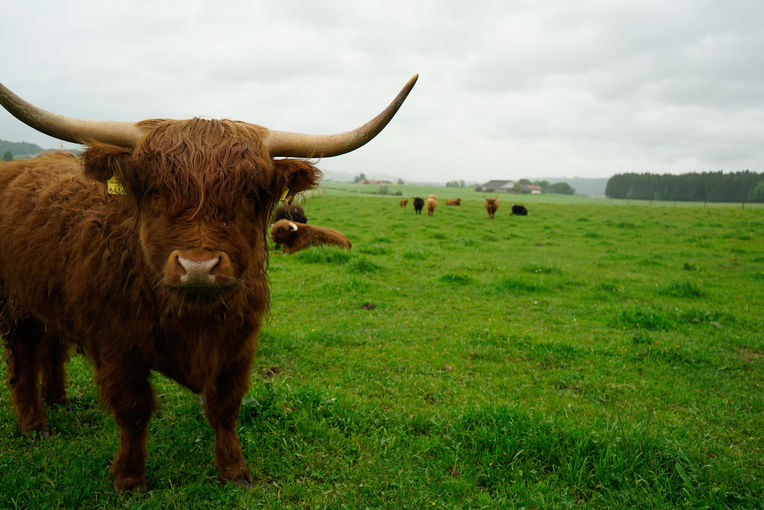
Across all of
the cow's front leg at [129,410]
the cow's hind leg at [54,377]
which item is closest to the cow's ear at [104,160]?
the cow's front leg at [129,410]

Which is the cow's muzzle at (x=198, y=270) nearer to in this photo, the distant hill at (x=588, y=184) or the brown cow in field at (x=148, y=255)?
the brown cow in field at (x=148, y=255)

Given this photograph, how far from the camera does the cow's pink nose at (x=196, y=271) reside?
7.27ft

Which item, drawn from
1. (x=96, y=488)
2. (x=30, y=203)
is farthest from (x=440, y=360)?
(x=30, y=203)

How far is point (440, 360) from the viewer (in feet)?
17.9

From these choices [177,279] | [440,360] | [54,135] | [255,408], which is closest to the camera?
[177,279]

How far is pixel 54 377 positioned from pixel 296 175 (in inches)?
129

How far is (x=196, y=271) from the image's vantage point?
2.21 meters

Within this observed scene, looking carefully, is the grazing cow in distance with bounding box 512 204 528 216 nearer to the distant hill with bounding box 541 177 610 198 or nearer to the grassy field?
the grassy field

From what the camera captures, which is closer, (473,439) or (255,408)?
(473,439)

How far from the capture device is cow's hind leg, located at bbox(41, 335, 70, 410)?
415 centimetres

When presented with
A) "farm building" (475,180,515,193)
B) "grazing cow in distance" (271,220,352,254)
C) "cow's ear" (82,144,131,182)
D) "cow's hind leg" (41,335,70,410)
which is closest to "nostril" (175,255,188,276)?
"cow's ear" (82,144,131,182)

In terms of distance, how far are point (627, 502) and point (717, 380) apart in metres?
3.07

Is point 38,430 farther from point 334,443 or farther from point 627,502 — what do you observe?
point 627,502

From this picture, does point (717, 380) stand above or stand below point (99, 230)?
below
